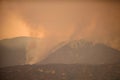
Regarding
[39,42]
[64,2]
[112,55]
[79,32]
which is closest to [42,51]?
[39,42]

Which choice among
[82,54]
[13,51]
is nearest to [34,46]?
[13,51]

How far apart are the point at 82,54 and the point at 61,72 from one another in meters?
0.36

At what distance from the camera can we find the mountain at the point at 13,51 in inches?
90.1

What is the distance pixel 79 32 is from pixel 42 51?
542 millimetres

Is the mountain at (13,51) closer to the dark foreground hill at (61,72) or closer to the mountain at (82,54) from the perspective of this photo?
the dark foreground hill at (61,72)

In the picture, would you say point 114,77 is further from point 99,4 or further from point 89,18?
point 99,4

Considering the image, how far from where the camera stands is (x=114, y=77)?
2254 millimetres

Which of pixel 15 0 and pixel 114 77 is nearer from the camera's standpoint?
pixel 114 77

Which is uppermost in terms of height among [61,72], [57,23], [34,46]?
[57,23]

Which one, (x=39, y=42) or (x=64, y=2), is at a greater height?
(x=64, y=2)

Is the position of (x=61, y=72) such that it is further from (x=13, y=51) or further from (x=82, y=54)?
(x=13, y=51)

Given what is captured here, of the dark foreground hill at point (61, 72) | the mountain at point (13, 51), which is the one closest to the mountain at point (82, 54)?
the dark foreground hill at point (61, 72)

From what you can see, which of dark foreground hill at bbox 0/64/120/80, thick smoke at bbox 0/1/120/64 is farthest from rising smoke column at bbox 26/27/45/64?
dark foreground hill at bbox 0/64/120/80

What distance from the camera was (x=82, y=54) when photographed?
7.63 ft
